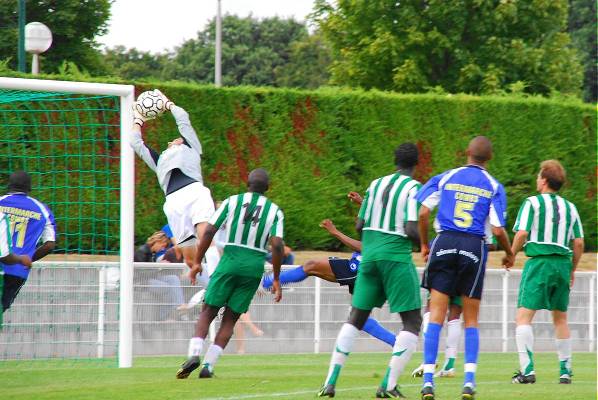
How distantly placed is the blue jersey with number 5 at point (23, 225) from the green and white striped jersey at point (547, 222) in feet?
15.5

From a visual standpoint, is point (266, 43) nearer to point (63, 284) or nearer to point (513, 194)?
point (513, 194)

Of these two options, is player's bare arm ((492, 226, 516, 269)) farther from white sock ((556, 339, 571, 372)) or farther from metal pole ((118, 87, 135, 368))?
metal pole ((118, 87, 135, 368))

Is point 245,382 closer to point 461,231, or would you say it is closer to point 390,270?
point 390,270

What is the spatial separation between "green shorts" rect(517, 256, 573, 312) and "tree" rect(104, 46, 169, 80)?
50502 mm

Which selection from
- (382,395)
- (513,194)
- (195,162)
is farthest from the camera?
(513,194)

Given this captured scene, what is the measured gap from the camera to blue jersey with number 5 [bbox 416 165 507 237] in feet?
31.3

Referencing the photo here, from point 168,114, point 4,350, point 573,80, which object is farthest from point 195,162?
point 573,80

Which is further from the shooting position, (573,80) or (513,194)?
(573,80)

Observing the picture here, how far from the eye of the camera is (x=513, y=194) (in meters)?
24.5

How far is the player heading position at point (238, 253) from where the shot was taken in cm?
1093

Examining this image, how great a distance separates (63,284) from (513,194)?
12.2m

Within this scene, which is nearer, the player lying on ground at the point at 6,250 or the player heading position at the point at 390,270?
the player heading position at the point at 390,270

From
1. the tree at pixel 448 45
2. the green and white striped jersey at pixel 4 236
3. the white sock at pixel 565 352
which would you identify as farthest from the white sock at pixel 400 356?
the tree at pixel 448 45

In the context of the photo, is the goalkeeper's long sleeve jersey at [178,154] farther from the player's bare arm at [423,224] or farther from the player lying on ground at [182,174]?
the player's bare arm at [423,224]
